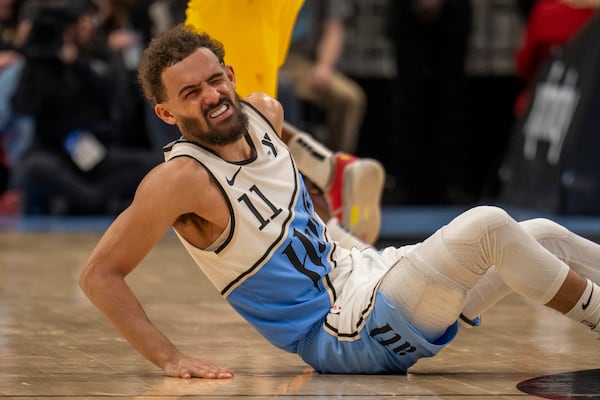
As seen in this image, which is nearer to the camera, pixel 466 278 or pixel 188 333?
pixel 466 278

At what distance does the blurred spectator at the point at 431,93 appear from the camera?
9.57 meters

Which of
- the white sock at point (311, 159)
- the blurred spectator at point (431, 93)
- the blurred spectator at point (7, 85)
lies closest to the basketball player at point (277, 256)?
the white sock at point (311, 159)

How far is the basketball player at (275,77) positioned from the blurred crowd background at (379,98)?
2925 mm

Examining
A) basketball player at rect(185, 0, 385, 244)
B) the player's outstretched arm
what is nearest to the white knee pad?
the player's outstretched arm

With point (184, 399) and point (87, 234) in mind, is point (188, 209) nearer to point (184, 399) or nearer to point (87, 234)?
point (184, 399)

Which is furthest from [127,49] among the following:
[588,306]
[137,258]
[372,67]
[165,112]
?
[588,306]

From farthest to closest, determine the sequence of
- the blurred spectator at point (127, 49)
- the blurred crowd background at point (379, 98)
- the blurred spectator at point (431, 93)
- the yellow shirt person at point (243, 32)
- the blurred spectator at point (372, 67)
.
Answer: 1. the blurred spectator at point (372, 67)
2. the blurred spectator at point (431, 93)
3. the blurred spectator at point (127, 49)
4. the blurred crowd background at point (379, 98)
5. the yellow shirt person at point (243, 32)

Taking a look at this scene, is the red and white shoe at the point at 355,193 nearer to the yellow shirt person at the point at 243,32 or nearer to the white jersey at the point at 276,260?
the yellow shirt person at the point at 243,32

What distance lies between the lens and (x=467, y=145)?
10656 millimetres

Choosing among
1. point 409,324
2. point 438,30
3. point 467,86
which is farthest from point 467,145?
point 409,324

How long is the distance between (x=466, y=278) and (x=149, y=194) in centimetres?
90

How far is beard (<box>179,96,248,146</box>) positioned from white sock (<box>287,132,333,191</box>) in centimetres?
152

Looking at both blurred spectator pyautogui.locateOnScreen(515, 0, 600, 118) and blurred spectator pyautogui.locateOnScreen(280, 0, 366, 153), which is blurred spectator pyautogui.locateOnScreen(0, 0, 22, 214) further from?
blurred spectator pyautogui.locateOnScreen(515, 0, 600, 118)

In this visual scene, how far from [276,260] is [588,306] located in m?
0.88
